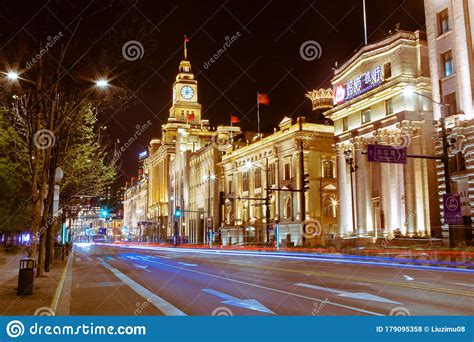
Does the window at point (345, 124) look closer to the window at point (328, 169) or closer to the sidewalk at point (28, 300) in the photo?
the window at point (328, 169)

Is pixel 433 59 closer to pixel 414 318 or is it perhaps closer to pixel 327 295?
pixel 327 295

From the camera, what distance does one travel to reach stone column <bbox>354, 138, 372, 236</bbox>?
5066 centimetres

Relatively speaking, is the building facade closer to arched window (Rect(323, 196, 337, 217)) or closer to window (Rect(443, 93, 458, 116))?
window (Rect(443, 93, 458, 116))

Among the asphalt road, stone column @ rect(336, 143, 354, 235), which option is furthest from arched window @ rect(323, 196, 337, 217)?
the asphalt road

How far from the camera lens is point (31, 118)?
18984mm

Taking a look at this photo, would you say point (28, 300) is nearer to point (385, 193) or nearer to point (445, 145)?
point (445, 145)

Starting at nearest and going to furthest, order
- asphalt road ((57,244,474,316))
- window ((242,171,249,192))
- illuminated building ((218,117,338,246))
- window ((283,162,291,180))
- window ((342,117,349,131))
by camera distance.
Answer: asphalt road ((57,244,474,316))
window ((342,117,349,131))
illuminated building ((218,117,338,246))
window ((283,162,291,180))
window ((242,171,249,192))

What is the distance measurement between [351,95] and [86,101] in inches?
1495

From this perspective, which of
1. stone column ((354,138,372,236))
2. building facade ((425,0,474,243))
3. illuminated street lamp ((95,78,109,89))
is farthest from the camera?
stone column ((354,138,372,236))

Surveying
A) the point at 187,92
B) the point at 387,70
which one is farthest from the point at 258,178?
the point at 187,92

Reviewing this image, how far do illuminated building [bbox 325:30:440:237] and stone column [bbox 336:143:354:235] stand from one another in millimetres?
110

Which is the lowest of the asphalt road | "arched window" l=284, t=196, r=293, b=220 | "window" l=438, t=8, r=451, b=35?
the asphalt road

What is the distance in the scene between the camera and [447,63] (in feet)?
126

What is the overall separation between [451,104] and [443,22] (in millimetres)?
6869
